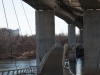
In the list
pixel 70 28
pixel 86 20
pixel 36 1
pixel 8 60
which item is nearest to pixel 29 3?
pixel 36 1

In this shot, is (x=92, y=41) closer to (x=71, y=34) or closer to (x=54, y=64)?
(x=54, y=64)

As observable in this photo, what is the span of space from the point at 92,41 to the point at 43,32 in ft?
20.0

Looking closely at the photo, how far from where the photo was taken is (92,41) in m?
36.7

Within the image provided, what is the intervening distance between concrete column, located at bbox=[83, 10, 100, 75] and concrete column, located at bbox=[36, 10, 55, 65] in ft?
14.1

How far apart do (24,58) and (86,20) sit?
2858cm

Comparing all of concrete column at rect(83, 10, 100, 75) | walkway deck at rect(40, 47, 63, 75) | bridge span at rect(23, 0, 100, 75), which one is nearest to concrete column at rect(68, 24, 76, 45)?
bridge span at rect(23, 0, 100, 75)

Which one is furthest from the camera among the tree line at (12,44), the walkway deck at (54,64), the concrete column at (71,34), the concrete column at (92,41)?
the concrete column at (71,34)

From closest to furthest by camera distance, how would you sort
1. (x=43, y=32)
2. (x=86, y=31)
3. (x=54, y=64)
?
(x=54, y=64)
(x=43, y=32)
(x=86, y=31)

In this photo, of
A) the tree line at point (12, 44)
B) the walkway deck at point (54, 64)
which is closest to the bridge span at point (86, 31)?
the walkway deck at point (54, 64)

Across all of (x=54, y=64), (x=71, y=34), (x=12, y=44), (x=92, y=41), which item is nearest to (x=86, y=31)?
(x=92, y=41)

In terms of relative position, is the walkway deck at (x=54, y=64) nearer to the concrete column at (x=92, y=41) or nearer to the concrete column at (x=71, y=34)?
the concrete column at (x=92, y=41)

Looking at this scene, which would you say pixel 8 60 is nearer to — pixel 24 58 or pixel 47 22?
pixel 24 58

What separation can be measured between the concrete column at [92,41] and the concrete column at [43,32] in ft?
14.1

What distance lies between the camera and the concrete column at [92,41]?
36.1 metres
